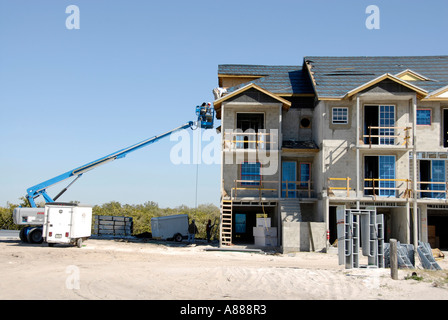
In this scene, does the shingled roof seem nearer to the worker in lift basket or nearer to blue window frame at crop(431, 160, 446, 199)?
blue window frame at crop(431, 160, 446, 199)

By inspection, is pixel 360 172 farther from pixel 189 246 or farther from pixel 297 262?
pixel 189 246

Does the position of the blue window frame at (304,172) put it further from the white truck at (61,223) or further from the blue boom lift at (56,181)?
the white truck at (61,223)

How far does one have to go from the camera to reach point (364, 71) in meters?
33.2

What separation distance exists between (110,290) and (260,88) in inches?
766

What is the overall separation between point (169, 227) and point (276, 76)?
1257cm

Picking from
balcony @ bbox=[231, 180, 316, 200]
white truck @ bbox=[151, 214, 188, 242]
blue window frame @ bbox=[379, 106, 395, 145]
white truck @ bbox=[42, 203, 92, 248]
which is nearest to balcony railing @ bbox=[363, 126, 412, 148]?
blue window frame @ bbox=[379, 106, 395, 145]

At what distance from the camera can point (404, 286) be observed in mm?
14492

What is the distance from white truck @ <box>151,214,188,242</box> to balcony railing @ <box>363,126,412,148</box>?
41.9 ft

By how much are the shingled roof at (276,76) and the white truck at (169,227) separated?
9.13 m

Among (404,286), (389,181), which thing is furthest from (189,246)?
(404,286)

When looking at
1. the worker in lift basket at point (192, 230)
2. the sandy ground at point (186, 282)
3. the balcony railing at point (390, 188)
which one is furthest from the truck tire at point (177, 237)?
the sandy ground at point (186, 282)

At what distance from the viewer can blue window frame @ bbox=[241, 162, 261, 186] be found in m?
31.5

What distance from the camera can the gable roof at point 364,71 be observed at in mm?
30672

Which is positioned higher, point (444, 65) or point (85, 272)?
point (444, 65)
